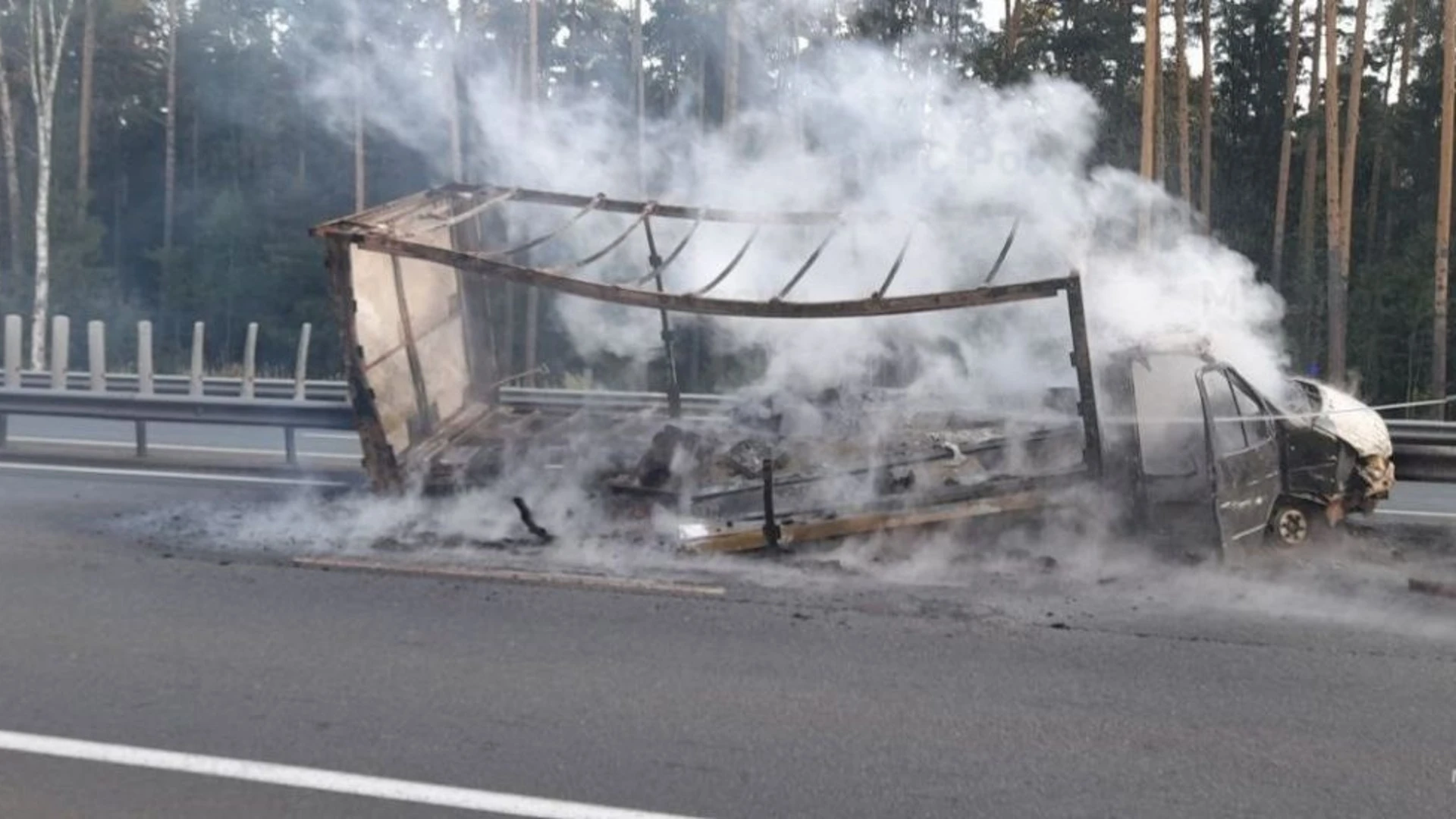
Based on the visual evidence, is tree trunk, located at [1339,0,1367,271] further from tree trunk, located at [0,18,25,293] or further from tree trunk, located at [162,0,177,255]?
tree trunk, located at [0,18,25,293]

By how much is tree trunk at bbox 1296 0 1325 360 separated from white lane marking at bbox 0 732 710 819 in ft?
93.5

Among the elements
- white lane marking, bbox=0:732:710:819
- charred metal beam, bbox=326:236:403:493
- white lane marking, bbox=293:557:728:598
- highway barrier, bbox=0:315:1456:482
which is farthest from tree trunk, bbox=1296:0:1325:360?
white lane marking, bbox=0:732:710:819

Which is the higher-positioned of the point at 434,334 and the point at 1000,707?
the point at 434,334

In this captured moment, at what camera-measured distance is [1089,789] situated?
4.08 m

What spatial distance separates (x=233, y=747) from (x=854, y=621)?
110 inches

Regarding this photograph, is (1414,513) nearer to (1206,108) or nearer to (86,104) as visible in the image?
(1206,108)

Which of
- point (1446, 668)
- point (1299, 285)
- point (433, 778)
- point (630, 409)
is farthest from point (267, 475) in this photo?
point (1299, 285)

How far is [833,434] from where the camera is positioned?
825 cm

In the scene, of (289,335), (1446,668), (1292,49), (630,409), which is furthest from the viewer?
(289,335)

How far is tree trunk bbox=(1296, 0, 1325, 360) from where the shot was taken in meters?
29.4

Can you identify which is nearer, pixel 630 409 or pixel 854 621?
pixel 854 621

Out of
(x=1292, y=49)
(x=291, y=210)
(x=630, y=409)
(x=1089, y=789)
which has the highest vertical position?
(x=1292, y=49)

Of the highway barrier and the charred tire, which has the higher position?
the highway barrier

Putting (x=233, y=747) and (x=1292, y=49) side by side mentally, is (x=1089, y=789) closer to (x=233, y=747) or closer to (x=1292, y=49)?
(x=233, y=747)
